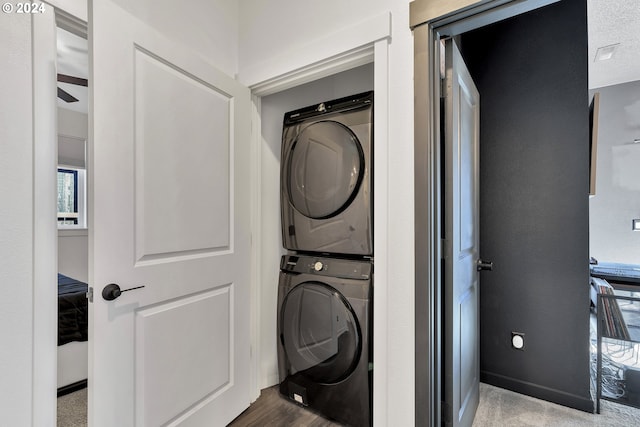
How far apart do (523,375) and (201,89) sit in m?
2.72

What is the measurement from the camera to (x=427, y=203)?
48.1 inches

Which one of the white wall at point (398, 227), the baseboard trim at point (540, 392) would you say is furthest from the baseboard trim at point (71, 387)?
the baseboard trim at point (540, 392)

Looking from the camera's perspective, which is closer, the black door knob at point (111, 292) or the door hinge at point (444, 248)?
the black door knob at point (111, 292)

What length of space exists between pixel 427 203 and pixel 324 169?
73 cm

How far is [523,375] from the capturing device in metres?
2.01

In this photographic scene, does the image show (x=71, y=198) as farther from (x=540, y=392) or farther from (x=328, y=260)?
(x=540, y=392)

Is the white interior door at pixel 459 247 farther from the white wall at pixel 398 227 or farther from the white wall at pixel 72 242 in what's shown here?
the white wall at pixel 72 242

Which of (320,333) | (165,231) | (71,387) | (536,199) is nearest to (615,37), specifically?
(536,199)

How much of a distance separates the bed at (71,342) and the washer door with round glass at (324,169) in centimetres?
187

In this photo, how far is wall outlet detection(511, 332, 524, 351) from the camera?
202 centimetres

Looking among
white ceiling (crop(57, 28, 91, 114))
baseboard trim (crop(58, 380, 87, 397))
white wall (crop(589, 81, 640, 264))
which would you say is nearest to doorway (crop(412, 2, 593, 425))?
white wall (crop(589, 81, 640, 264))

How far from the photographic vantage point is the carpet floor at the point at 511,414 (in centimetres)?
170

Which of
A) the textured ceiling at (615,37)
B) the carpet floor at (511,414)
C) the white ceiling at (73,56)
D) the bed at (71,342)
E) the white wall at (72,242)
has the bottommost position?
the carpet floor at (511,414)

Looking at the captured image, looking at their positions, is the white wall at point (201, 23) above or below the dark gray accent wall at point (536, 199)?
above
